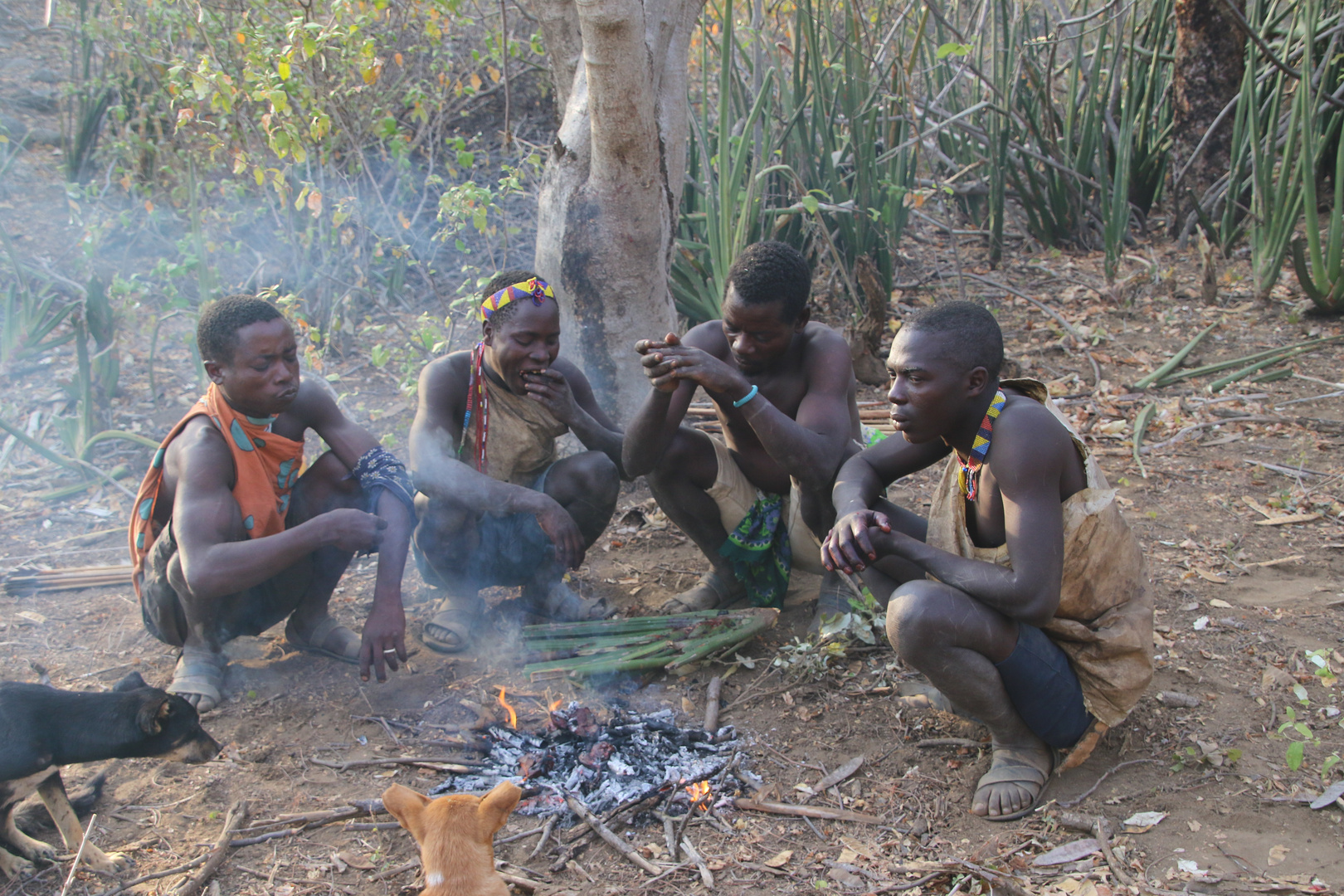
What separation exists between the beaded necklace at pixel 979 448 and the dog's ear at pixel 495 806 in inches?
55.1

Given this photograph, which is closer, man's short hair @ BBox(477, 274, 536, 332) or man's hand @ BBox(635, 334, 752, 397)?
man's hand @ BBox(635, 334, 752, 397)

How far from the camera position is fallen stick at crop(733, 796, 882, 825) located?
2.28 metres

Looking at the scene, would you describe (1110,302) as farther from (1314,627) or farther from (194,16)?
(194,16)

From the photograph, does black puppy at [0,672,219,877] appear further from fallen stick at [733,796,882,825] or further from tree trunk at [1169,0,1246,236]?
tree trunk at [1169,0,1246,236]

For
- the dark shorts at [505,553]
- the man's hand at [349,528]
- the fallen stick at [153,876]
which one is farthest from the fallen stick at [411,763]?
the dark shorts at [505,553]

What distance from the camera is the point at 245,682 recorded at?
9.98 feet

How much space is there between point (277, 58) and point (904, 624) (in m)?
4.35

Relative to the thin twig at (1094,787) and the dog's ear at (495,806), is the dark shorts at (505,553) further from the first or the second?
the thin twig at (1094,787)

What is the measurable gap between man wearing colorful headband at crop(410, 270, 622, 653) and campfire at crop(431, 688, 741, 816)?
0.60 meters

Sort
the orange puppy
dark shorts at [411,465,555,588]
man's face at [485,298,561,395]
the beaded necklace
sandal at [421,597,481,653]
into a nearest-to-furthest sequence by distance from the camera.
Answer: the orange puppy → the beaded necklace → man's face at [485,298,561,395] → sandal at [421,597,481,653] → dark shorts at [411,465,555,588]

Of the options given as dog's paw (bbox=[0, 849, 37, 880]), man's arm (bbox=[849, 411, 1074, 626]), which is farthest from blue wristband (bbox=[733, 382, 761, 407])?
dog's paw (bbox=[0, 849, 37, 880])

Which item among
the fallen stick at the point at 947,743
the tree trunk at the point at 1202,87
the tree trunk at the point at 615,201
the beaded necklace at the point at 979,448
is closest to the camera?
the beaded necklace at the point at 979,448

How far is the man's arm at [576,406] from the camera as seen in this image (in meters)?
→ 3.18

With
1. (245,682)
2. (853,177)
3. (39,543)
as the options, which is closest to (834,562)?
(245,682)
